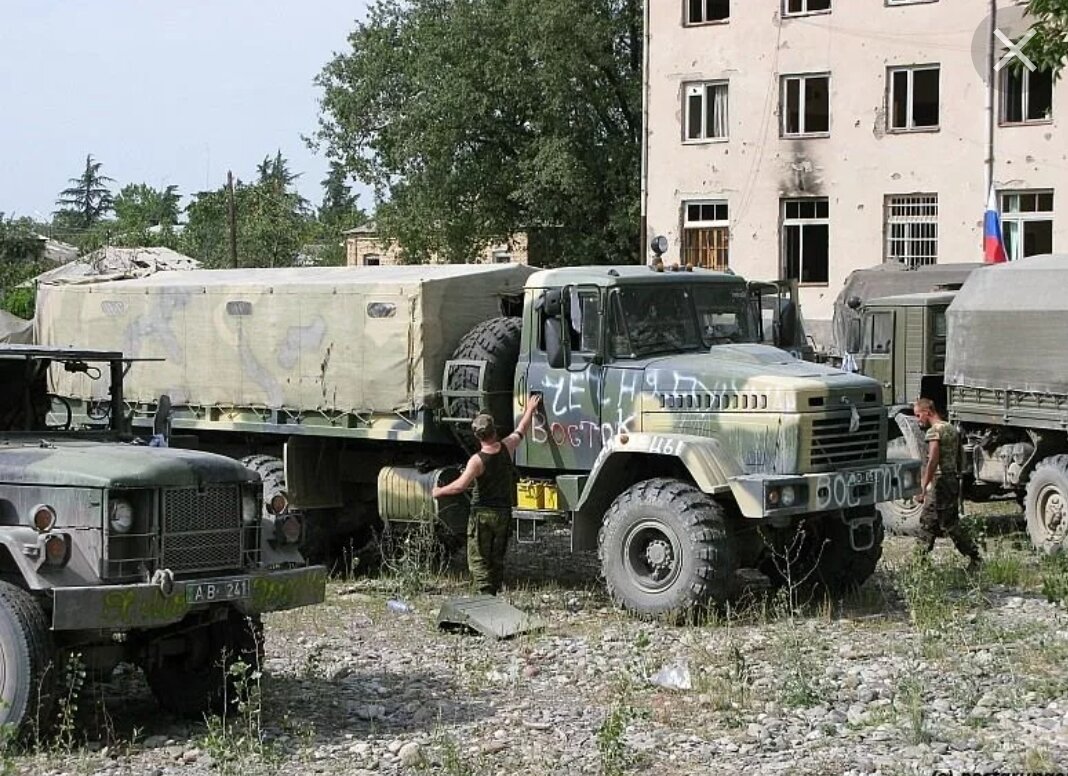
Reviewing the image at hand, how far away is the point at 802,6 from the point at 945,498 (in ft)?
76.5

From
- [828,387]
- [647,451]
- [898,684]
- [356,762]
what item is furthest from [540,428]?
[356,762]

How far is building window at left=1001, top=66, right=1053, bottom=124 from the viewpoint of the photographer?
31828mm

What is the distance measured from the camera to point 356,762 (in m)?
8.20

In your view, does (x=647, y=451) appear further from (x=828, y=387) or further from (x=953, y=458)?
(x=953, y=458)

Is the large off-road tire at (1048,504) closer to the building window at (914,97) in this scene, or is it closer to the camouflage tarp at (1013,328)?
the camouflage tarp at (1013,328)

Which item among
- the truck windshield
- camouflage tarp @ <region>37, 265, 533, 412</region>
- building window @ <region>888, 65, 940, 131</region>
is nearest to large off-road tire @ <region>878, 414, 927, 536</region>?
the truck windshield

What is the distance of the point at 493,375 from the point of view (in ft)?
43.2

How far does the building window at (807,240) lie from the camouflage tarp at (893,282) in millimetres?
10724

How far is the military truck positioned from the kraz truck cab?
0.7 inches

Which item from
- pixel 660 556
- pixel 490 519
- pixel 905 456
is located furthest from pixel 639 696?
pixel 905 456

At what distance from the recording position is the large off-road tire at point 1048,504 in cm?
1482

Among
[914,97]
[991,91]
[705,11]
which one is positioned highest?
[705,11]

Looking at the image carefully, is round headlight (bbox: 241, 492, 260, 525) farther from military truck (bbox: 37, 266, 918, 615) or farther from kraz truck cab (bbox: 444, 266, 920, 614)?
kraz truck cab (bbox: 444, 266, 920, 614)

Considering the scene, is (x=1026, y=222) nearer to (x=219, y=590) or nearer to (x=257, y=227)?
(x=257, y=227)
